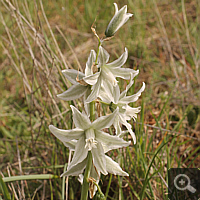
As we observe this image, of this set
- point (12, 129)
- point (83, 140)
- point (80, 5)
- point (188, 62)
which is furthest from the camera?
point (80, 5)

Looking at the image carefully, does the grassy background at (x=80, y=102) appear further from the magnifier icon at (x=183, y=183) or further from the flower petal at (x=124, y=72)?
the flower petal at (x=124, y=72)

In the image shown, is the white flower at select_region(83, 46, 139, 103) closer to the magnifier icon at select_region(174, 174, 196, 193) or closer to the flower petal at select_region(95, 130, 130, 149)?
the flower petal at select_region(95, 130, 130, 149)

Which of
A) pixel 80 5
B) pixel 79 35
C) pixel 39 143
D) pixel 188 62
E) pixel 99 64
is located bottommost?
pixel 39 143

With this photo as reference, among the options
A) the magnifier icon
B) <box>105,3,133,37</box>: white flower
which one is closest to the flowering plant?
<box>105,3,133,37</box>: white flower

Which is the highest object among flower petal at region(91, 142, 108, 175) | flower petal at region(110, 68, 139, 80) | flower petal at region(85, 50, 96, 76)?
flower petal at region(85, 50, 96, 76)

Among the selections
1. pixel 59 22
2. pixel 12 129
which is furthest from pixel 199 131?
pixel 59 22

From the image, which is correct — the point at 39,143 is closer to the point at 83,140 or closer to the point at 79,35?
the point at 83,140
